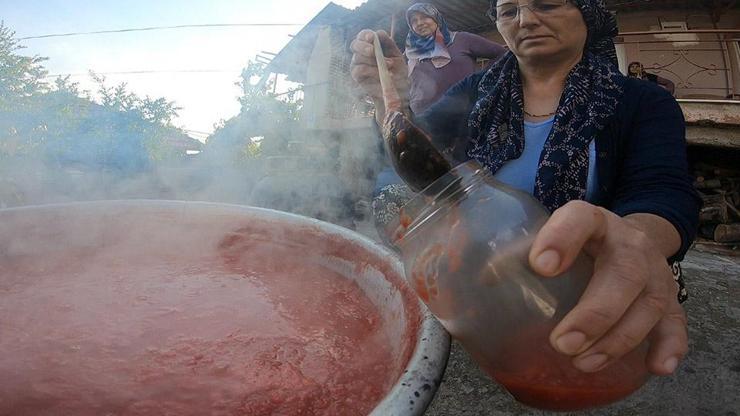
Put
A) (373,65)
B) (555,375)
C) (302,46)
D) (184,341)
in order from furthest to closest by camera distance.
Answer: (302,46) → (373,65) → (184,341) → (555,375)

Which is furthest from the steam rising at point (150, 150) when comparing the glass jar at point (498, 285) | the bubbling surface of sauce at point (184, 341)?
the glass jar at point (498, 285)

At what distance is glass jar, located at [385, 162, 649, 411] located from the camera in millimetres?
561

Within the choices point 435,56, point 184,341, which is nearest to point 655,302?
point 184,341

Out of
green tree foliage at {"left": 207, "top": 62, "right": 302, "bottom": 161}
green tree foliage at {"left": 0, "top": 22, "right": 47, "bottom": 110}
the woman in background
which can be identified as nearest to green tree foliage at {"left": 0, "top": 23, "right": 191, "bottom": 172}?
green tree foliage at {"left": 0, "top": 22, "right": 47, "bottom": 110}

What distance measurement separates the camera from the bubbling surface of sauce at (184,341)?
2.39 ft

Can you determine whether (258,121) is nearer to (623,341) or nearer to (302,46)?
(302,46)

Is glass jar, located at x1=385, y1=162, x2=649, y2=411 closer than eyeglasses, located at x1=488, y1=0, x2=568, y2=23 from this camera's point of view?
Yes

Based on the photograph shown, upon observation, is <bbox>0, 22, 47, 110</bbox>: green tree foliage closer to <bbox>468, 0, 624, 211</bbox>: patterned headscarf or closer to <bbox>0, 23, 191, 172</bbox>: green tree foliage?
<bbox>0, 23, 191, 172</bbox>: green tree foliage

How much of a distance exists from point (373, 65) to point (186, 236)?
0.91m

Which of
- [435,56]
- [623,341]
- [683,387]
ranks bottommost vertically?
[683,387]

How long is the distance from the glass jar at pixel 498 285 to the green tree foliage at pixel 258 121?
809cm

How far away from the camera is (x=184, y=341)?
0.89 metres

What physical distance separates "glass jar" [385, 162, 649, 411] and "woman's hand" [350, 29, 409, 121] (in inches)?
27.5

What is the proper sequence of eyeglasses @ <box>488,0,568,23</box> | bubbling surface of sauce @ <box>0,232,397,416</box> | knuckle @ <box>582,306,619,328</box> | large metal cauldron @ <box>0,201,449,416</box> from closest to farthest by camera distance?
1. knuckle @ <box>582,306,619,328</box>
2. bubbling surface of sauce @ <box>0,232,397,416</box>
3. large metal cauldron @ <box>0,201,449,416</box>
4. eyeglasses @ <box>488,0,568,23</box>
